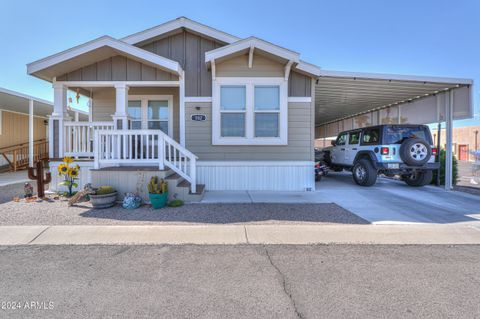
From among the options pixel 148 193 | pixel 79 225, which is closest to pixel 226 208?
pixel 148 193

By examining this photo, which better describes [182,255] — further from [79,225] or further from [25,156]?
[25,156]

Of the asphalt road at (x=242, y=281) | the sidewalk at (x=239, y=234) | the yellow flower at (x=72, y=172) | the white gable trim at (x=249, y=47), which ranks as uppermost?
the white gable trim at (x=249, y=47)

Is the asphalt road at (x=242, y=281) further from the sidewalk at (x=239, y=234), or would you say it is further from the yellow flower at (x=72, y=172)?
the yellow flower at (x=72, y=172)

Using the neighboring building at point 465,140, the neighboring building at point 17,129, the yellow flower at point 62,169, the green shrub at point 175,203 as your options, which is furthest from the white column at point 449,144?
the neighboring building at point 465,140

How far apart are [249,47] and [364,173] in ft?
18.2

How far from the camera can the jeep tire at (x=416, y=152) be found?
737 centimetres

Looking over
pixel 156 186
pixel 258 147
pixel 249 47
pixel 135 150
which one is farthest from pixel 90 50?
pixel 258 147

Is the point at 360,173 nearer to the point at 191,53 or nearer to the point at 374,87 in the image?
the point at 374,87

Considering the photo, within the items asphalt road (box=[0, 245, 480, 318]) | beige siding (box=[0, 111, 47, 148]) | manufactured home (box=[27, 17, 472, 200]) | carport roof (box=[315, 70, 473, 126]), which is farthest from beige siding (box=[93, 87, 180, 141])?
beige siding (box=[0, 111, 47, 148])

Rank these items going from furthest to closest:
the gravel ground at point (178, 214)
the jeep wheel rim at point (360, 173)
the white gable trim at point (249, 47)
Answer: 1. the jeep wheel rim at point (360, 173)
2. the white gable trim at point (249, 47)
3. the gravel ground at point (178, 214)

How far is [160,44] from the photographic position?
762 centimetres

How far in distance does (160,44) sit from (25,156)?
1252 centimetres

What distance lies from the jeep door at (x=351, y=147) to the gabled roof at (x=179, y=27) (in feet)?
17.9

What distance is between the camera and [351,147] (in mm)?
9375
